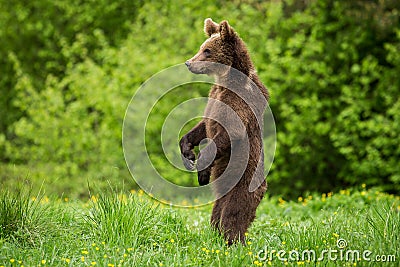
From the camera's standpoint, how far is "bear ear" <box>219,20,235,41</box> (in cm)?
465

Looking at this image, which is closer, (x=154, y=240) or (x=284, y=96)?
(x=154, y=240)

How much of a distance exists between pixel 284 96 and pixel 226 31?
6.48m

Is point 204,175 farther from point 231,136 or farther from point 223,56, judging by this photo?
point 223,56

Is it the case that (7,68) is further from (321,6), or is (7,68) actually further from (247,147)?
(247,147)

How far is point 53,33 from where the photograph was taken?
51.2 ft

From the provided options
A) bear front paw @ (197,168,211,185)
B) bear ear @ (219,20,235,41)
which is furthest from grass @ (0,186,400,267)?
bear ear @ (219,20,235,41)

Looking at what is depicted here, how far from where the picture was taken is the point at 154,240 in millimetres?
4734

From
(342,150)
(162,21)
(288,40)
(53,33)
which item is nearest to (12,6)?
(53,33)

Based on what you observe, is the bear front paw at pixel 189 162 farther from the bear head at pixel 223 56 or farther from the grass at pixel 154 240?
the bear head at pixel 223 56

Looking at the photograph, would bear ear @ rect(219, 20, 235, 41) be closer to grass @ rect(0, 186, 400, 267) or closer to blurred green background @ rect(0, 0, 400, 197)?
grass @ rect(0, 186, 400, 267)

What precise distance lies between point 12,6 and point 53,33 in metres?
1.31

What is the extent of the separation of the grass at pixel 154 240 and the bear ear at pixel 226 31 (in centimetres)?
162

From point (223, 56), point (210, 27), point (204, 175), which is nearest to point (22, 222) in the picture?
point (204, 175)

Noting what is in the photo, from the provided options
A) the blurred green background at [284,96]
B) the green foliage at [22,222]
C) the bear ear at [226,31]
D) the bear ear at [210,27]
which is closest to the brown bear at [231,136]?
the bear ear at [226,31]
